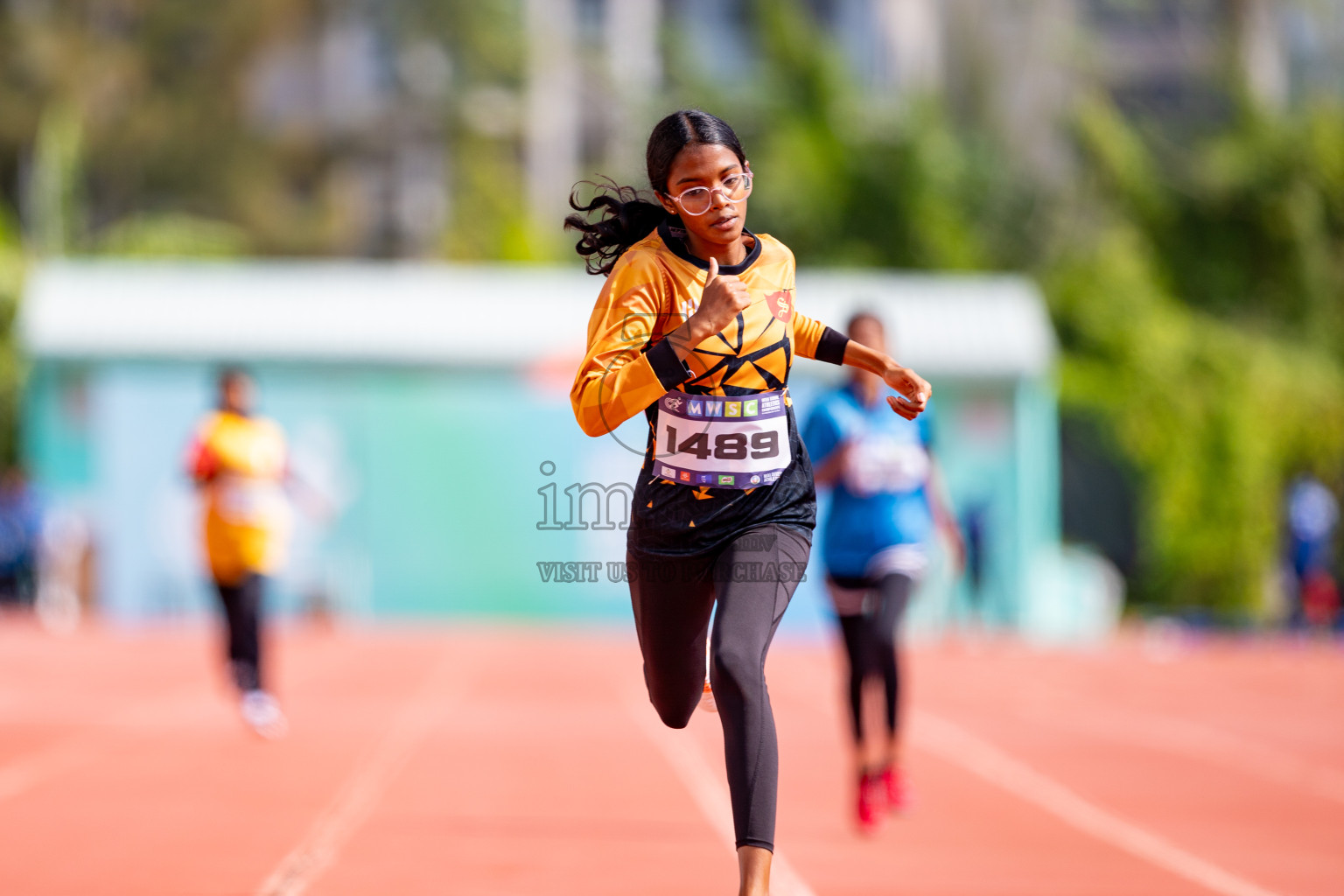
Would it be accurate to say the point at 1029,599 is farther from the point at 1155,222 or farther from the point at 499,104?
the point at 499,104

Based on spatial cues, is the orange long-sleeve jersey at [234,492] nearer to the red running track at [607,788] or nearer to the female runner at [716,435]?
the red running track at [607,788]

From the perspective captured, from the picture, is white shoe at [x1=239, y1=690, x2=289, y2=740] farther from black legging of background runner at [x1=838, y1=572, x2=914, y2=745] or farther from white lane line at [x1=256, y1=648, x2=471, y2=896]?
black legging of background runner at [x1=838, y1=572, x2=914, y2=745]

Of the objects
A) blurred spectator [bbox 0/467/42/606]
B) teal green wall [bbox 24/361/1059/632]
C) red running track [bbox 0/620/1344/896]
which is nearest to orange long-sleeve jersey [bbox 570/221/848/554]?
red running track [bbox 0/620/1344/896]

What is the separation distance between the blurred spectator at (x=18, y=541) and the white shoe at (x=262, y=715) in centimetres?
1553

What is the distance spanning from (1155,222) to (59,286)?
18380 mm

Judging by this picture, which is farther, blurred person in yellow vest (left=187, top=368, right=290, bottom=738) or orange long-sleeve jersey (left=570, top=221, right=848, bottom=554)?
blurred person in yellow vest (left=187, top=368, right=290, bottom=738)

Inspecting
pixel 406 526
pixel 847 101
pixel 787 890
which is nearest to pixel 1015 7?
pixel 847 101

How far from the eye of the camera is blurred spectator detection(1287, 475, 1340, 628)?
22344 millimetres

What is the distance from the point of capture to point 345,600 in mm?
25281

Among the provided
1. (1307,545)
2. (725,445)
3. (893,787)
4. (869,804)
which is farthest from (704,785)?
Answer: (1307,545)

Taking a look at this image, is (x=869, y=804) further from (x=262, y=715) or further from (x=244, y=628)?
(x=244, y=628)

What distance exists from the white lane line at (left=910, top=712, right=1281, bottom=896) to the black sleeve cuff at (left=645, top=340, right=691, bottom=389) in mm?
3027

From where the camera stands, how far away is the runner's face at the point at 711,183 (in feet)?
15.4

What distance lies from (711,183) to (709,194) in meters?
0.03
